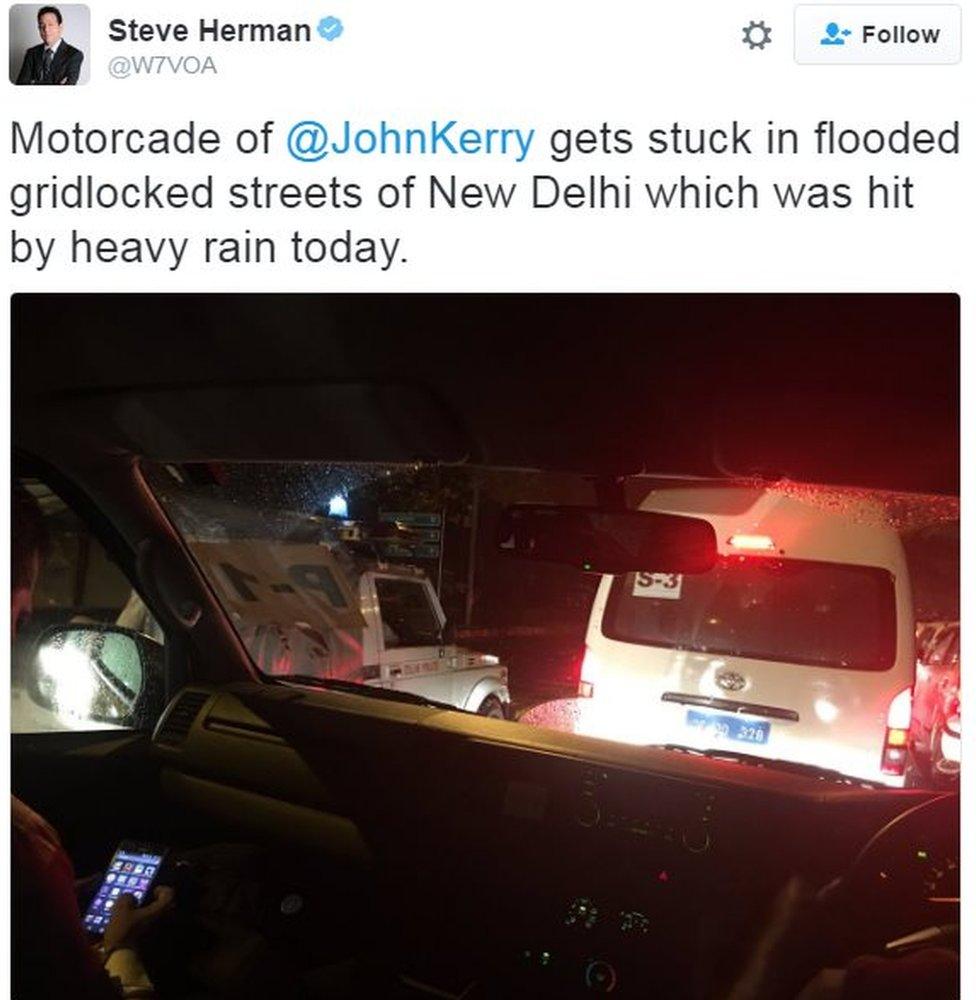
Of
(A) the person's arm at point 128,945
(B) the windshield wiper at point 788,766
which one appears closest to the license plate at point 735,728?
Result: (B) the windshield wiper at point 788,766

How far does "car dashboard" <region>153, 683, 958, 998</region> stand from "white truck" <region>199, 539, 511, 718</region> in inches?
91.3

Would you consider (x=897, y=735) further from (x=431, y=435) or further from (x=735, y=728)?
(x=431, y=435)

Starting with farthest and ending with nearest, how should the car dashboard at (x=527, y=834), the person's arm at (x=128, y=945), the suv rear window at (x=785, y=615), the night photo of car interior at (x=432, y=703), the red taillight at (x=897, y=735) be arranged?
the suv rear window at (x=785, y=615)
the red taillight at (x=897, y=735)
the person's arm at (x=128, y=945)
the car dashboard at (x=527, y=834)
the night photo of car interior at (x=432, y=703)

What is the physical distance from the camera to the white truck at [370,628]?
17.6ft

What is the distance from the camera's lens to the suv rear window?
5090 mm

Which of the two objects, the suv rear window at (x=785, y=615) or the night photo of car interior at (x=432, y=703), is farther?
the suv rear window at (x=785, y=615)

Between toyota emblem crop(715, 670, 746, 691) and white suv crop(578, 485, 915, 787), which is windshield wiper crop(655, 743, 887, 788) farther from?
toyota emblem crop(715, 670, 746, 691)

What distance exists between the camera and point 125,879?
8.23ft
